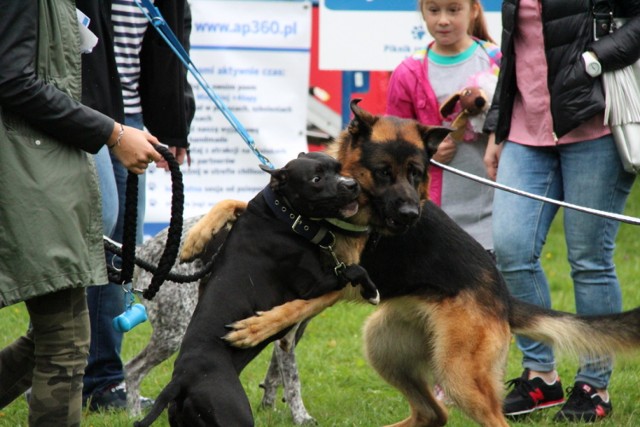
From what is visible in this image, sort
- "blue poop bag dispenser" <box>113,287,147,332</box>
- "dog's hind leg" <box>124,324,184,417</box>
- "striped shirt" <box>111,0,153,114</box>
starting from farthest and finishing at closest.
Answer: "dog's hind leg" <box>124,324,184,417</box>, "striped shirt" <box>111,0,153,114</box>, "blue poop bag dispenser" <box>113,287,147,332</box>

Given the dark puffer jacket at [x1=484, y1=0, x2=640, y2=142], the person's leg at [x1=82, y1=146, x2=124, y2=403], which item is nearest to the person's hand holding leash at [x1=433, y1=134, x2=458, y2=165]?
the dark puffer jacket at [x1=484, y1=0, x2=640, y2=142]

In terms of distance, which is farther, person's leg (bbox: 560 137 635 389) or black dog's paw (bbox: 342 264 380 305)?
person's leg (bbox: 560 137 635 389)

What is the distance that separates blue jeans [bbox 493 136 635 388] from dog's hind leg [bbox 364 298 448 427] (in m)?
0.64

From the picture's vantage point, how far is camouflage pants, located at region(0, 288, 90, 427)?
307 centimetres

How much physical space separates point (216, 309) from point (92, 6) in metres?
1.35

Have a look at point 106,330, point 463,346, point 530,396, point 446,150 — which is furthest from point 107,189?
point 530,396

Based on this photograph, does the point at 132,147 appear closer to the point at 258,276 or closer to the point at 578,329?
the point at 258,276

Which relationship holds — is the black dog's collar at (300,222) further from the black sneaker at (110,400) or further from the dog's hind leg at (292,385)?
Result: the black sneaker at (110,400)

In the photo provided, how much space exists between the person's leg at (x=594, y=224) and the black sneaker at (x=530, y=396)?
209 mm

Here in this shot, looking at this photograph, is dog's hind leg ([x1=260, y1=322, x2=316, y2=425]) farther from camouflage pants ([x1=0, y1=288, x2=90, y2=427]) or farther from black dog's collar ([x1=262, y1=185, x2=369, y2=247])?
camouflage pants ([x1=0, y1=288, x2=90, y2=427])

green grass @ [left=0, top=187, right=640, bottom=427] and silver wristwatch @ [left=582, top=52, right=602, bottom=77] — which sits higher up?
silver wristwatch @ [left=582, top=52, right=602, bottom=77]

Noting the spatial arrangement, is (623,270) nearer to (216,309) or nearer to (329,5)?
(329,5)

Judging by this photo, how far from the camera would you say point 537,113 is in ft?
14.6

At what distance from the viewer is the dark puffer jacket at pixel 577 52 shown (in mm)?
4113
